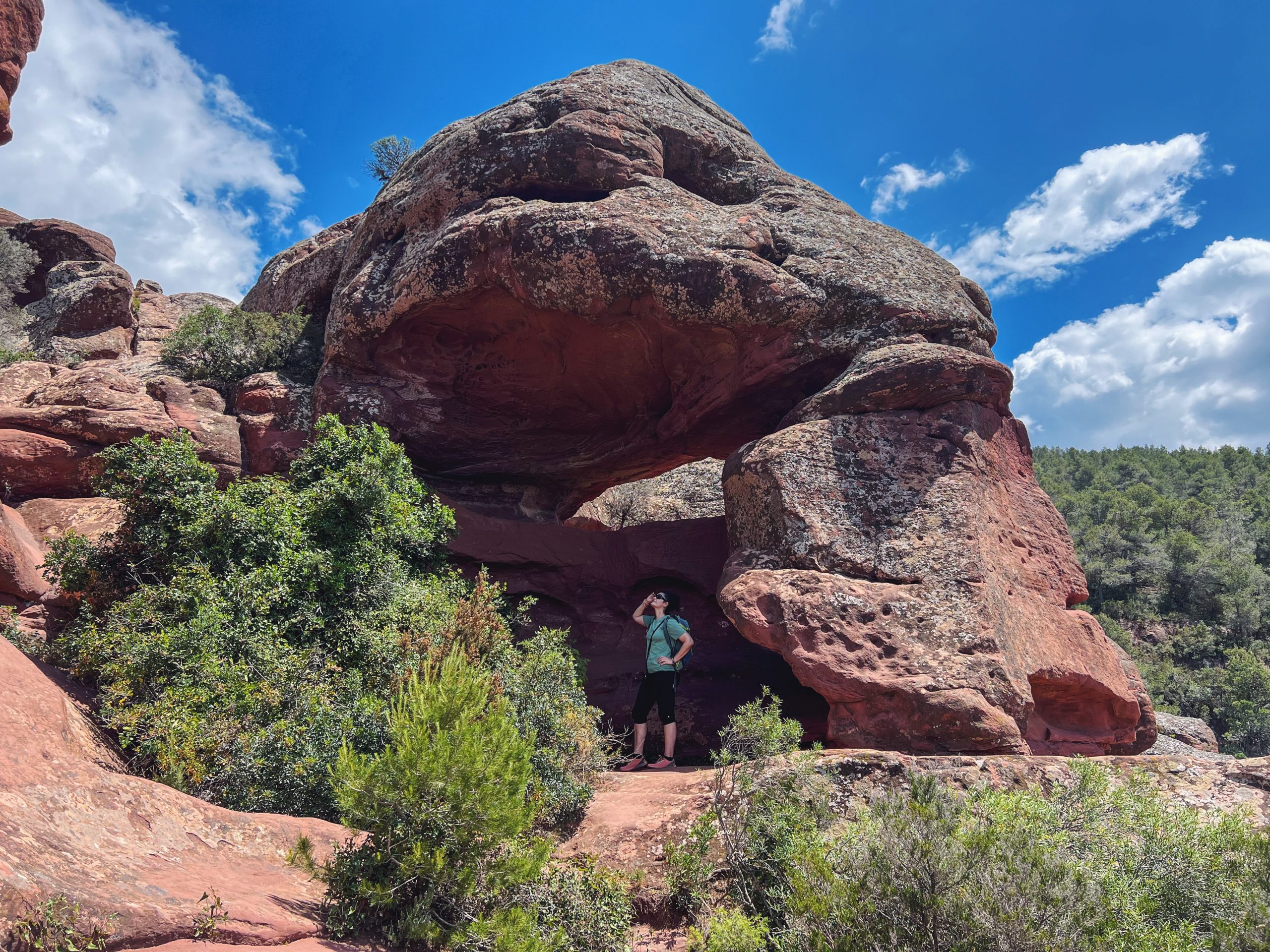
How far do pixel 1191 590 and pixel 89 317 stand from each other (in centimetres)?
4665

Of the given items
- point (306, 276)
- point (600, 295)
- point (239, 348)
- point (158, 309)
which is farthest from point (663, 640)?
point (158, 309)

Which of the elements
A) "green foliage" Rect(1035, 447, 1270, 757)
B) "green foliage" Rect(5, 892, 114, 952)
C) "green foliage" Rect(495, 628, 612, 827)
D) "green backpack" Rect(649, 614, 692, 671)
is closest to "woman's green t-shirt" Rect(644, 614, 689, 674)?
"green backpack" Rect(649, 614, 692, 671)

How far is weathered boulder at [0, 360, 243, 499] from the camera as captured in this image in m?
10.1

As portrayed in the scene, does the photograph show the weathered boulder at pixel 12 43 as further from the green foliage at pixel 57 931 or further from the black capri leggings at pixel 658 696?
the black capri leggings at pixel 658 696

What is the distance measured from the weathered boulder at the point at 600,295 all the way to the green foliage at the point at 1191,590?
25.6 meters

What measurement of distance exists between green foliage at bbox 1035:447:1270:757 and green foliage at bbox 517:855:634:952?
29638mm

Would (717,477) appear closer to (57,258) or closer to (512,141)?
(512,141)

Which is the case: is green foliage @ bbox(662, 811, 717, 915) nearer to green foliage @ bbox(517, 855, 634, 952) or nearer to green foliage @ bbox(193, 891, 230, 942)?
green foliage @ bbox(517, 855, 634, 952)

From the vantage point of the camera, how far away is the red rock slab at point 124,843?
330cm

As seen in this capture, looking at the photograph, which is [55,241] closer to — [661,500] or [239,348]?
[239,348]

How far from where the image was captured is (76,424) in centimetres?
1034

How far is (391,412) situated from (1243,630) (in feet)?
135

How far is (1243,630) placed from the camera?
1406 inches

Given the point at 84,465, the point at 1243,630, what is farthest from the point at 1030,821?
the point at 1243,630
